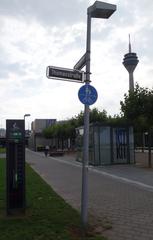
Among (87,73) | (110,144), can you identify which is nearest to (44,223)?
(87,73)

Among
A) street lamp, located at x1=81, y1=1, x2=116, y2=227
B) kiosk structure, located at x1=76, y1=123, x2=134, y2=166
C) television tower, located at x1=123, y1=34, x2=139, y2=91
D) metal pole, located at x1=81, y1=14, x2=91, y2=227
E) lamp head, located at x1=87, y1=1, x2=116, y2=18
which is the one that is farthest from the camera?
television tower, located at x1=123, y1=34, x2=139, y2=91

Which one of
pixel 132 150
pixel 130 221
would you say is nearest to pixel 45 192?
pixel 130 221

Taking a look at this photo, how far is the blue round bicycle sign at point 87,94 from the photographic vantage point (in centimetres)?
821

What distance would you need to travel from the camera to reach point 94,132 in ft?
90.5

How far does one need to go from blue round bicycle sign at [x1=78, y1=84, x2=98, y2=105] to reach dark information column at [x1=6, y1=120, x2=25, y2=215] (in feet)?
5.48

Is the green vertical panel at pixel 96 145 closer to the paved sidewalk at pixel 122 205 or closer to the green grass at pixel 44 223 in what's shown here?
the paved sidewalk at pixel 122 205

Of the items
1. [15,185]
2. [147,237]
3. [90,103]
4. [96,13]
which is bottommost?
[147,237]

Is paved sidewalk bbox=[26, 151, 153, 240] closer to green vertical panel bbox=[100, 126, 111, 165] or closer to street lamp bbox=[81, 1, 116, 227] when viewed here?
street lamp bbox=[81, 1, 116, 227]

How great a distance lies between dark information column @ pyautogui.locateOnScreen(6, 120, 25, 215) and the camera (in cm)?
902

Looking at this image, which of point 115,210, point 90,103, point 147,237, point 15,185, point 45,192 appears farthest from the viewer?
point 45,192

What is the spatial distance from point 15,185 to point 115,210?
7.74 feet

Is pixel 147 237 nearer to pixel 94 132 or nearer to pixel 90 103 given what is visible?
pixel 90 103

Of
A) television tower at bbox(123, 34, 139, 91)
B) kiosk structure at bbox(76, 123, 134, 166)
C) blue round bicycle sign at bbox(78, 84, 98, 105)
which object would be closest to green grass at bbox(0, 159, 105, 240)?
blue round bicycle sign at bbox(78, 84, 98, 105)

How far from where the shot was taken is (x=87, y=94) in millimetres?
8242
